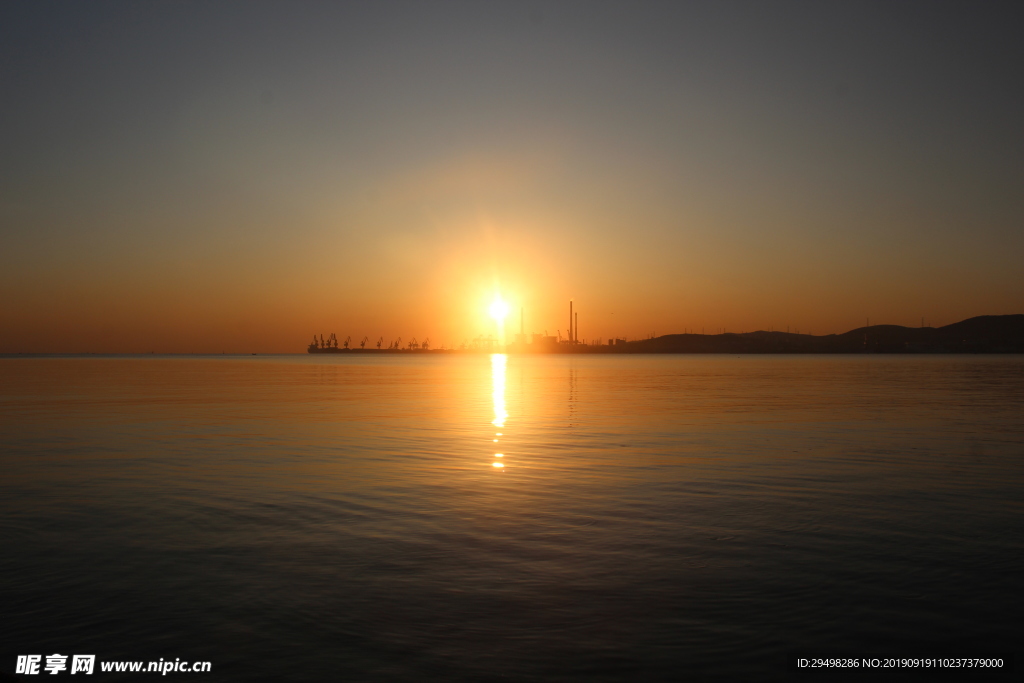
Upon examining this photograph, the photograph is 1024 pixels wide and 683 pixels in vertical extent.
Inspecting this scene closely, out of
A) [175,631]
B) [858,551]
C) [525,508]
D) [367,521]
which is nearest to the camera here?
[175,631]

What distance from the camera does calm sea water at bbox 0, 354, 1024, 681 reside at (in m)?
6.80

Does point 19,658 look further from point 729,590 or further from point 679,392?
point 679,392

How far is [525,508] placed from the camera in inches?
490

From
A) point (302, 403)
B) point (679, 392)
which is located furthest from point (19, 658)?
point (679, 392)

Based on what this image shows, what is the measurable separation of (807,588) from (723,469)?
841 cm

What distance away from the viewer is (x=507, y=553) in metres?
9.66

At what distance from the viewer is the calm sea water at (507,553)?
6.80 metres

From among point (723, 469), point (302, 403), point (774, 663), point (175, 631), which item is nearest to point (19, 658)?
point (175, 631)

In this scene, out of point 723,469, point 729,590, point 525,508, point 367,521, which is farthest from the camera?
point 723,469

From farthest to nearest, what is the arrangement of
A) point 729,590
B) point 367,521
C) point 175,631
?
point 367,521 < point 729,590 < point 175,631

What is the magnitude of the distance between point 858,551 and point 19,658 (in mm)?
9751

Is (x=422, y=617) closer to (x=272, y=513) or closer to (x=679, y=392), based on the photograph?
(x=272, y=513)

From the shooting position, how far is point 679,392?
153 ft

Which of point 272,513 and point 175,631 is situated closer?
point 175,631
